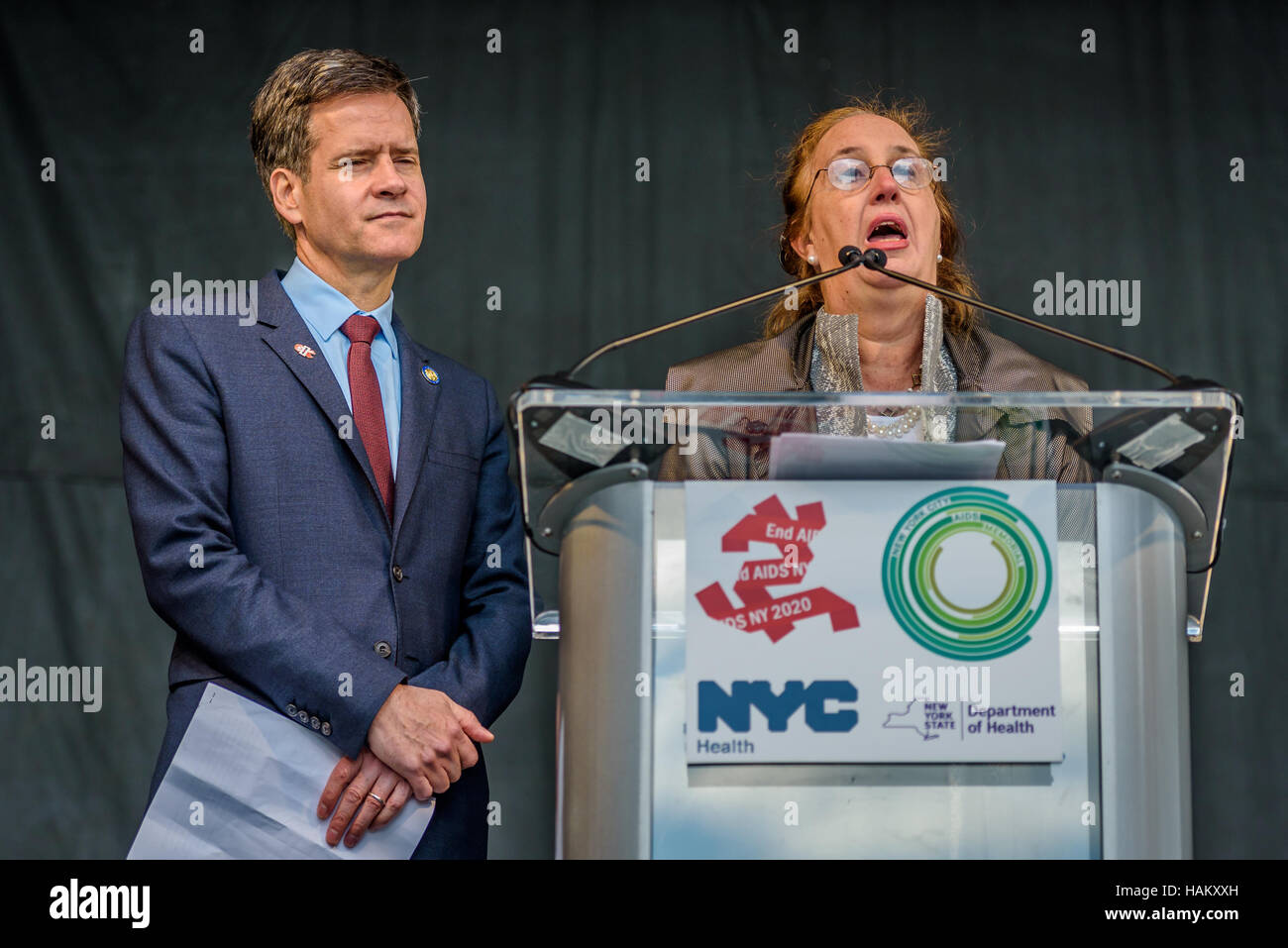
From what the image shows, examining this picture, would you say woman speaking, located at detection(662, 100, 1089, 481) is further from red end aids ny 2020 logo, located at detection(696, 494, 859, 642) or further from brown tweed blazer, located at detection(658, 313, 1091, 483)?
red end aids ny 2020 logo, located at detection(696, 494, 859, 642)

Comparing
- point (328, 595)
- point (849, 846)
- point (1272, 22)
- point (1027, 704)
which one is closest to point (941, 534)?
point (1027, 704)

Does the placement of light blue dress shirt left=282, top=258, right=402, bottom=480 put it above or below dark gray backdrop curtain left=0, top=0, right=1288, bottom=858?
below

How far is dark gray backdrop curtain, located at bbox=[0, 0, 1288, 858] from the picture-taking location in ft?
11.0

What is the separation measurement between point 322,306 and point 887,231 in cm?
86

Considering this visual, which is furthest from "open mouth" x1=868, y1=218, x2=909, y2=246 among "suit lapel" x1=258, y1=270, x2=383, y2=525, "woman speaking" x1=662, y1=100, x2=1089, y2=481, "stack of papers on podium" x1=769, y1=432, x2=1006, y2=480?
"stack of papers on podium" x1=769, y1=432, x2=1006, y2=480

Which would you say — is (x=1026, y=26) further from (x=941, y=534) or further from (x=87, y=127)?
(x=941, y=534)

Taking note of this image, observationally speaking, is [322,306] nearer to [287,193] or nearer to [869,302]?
[287,193]

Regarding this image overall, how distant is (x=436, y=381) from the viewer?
2.32 metres

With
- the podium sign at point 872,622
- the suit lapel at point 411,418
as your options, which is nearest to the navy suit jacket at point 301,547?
the suit lapel at point 411,418

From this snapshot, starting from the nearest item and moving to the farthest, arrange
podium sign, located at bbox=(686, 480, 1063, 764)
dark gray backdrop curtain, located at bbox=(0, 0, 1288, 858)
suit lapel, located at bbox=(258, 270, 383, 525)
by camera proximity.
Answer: podium sign, located at bbox=(686, 480, 1063, 764)
suit lapel, located at bbox=(258, 270, 383, 525)
dark gray backdrop curtain, located at bbox=(0, 0, 1288, 858)

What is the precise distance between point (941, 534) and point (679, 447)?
0.88ft

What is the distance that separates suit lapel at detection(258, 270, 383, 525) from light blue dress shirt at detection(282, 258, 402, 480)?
0.9 inches

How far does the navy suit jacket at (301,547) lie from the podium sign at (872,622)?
2.24 ft

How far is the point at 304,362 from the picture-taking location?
220cm
